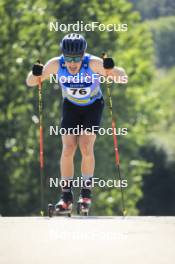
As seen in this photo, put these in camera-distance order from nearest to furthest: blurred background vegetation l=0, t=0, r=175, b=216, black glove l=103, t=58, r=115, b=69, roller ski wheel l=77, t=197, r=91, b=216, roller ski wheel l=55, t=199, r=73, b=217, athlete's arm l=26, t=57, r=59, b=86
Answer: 1. black glove l=103, t=58, r=115, b=69
2. roller ski wheel l=55, t=199, r=73, b=217
3. athlete's arm l=26, t=57, r=59, b=86
4. roller ski wheel l=77, t=197, r=91, b=216
5. blurred background vegetation l=0, t=0, r=175, b=216

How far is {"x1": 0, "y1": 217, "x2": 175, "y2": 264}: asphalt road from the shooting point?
9547 mm

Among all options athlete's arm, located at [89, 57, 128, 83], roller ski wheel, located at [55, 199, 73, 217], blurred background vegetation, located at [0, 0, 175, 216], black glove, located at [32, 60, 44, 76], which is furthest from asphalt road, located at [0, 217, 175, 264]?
blurred background vegetation, located at [0, 0, 175, 216]

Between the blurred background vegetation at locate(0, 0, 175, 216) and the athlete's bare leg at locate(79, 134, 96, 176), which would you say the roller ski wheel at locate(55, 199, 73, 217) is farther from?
the blurred background vegetation at locate(0, 0, 175, 216)

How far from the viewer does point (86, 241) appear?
10.4 m

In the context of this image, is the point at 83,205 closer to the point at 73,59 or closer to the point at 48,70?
the point at 48,70

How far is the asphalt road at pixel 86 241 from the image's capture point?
31.3 ft

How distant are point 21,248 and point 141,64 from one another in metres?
31.7

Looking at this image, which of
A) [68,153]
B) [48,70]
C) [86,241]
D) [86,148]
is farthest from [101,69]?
[86,241]

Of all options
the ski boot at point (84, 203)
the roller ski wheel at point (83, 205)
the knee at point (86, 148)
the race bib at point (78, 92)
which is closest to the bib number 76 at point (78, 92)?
the race bib at point (78, 92)

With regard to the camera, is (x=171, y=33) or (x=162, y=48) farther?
(x=162, y=48)

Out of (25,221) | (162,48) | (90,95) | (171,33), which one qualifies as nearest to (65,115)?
(90,95)

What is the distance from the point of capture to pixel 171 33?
5247 cm

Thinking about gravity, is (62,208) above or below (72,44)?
below

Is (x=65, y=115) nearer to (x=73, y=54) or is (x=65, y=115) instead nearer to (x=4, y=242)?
(x=73, y=54)
